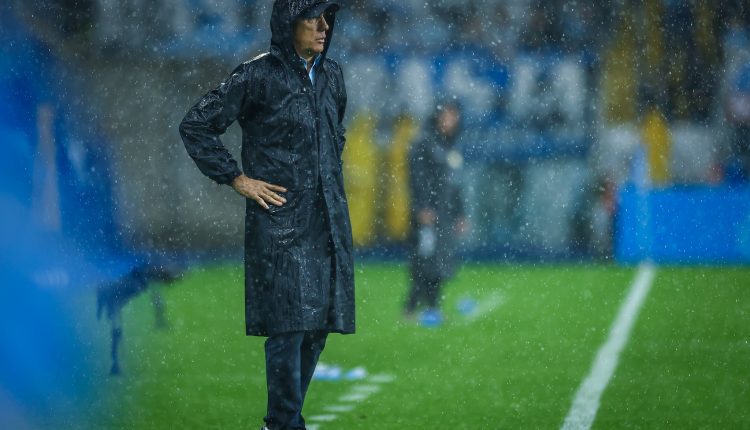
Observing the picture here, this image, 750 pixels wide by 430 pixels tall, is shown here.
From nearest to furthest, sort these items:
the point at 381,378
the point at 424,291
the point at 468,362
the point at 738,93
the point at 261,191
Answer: the point at 261,191 < the point at 381,378 < the point at 468,362 < the point at 424,291 < the point at 738,93

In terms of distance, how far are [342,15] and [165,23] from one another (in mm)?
2494

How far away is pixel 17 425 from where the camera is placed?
20.6ft

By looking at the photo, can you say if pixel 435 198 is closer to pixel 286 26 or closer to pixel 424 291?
pixel 424 291

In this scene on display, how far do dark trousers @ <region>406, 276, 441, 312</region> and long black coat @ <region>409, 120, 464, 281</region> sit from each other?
49 millimetres

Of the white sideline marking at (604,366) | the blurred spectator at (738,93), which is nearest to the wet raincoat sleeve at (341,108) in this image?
the white sideline marking at (604,366)

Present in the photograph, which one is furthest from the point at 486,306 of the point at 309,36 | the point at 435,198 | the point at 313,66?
the point at 309,36

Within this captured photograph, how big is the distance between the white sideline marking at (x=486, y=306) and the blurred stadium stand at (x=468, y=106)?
5.28 metres

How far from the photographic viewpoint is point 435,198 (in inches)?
515

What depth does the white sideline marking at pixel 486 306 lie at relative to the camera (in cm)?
1169

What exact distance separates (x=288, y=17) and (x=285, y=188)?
2.01 feet

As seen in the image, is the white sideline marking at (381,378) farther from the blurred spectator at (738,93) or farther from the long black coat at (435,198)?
the blurred spectator at (738,93)

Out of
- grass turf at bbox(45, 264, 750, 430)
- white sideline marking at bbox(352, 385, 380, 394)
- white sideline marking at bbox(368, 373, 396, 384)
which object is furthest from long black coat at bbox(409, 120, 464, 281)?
white sideline marking at bbox(352, 385, 380, 394)

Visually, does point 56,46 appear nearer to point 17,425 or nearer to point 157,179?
point 157,179

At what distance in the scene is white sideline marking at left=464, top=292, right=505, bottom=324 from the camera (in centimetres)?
1169
